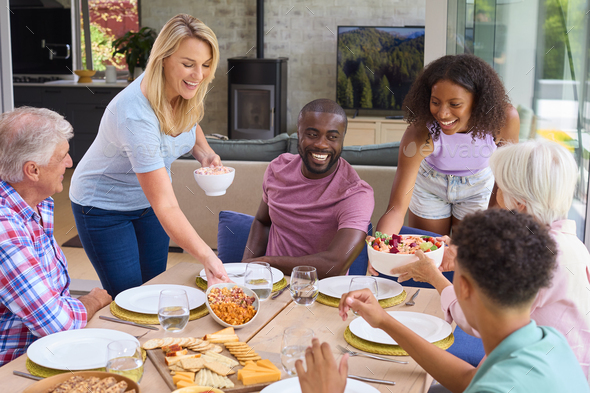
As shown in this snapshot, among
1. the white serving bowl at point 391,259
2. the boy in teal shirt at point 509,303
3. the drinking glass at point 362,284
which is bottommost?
the drinking glass at point 362,284

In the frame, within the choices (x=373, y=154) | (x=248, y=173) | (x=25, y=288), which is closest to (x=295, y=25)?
(x=248, y=173)

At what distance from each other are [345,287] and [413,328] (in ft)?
1.02

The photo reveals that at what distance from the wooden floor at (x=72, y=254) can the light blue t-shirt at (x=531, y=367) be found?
311 cm

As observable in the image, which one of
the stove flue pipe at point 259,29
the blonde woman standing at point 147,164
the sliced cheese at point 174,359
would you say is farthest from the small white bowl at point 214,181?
the stove flue pipe at point 259,29

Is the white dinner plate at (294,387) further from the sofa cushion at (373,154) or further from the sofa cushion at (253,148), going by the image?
the sofa cushion at (253,148)

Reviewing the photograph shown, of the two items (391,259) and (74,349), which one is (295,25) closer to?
(391,259)

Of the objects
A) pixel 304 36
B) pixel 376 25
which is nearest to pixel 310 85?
pixel 304 36

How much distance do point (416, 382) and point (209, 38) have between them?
1.20 meters

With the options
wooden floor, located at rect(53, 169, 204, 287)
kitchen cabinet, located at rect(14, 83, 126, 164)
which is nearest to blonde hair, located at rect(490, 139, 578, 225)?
wooden floor, located at rect(53, 169, 204, 287)

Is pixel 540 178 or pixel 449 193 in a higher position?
pixel 540 178

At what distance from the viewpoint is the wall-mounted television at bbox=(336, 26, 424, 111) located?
6949 millimetres

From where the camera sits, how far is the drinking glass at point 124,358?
1012mm

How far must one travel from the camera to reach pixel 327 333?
1.33 meters

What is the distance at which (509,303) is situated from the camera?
0.88 meters
